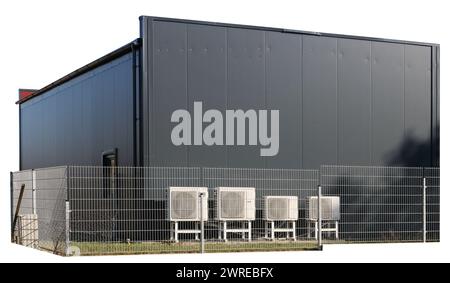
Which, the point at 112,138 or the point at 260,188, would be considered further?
the point at 112,138

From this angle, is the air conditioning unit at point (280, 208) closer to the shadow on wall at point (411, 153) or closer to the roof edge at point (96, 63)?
the shadow on wall at point (411, 153)

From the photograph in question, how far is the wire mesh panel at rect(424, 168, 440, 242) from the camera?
19306 millimetres

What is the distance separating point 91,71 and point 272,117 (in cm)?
565

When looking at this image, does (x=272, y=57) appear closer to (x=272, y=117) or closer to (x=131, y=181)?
(x=272, y=117)

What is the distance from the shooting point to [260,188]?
18.0 meters

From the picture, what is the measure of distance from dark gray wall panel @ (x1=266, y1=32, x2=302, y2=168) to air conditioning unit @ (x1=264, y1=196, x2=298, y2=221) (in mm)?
1186

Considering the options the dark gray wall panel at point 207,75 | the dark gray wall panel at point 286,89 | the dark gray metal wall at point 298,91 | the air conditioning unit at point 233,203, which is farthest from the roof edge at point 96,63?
the air conditioning unit at point 233,203

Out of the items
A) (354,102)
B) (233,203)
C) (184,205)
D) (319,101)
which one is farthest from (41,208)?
(354,102)

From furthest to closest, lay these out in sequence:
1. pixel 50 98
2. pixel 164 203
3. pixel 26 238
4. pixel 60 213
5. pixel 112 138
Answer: pixel 50 98 → pixel 112 138 → pixel 26 238 → pixel 164 203 → pixel 60 213

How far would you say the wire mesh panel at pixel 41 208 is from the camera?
603 inches

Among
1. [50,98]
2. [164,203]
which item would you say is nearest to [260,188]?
[164,203]

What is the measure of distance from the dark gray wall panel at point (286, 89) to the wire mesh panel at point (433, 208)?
136 inches

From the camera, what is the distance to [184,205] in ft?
54.4

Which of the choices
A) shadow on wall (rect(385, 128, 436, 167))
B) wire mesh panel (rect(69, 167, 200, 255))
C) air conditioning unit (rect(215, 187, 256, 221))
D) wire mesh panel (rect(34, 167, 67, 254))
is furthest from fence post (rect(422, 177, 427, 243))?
wire mesh panel (rect(34, 167, 67, 254))
